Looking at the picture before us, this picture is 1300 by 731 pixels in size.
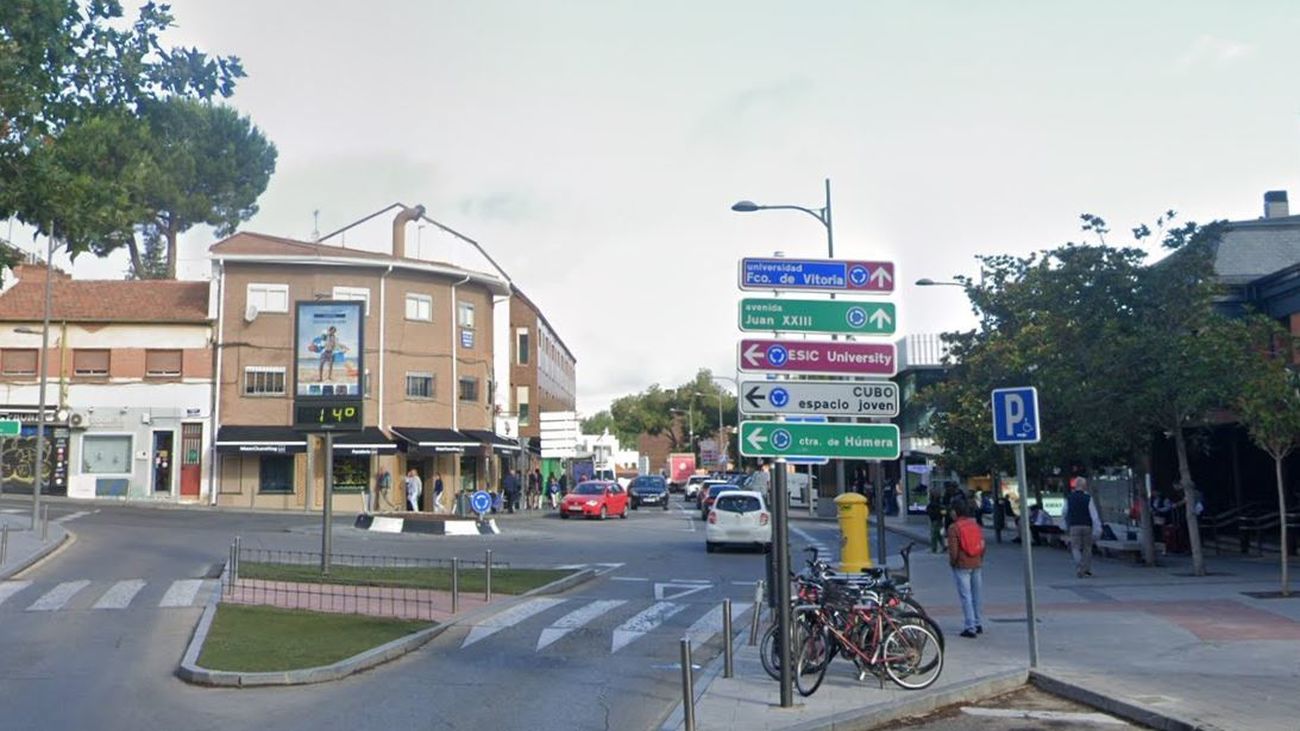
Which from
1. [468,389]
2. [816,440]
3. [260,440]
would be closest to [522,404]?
[468,389]

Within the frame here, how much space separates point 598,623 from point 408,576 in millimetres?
5773

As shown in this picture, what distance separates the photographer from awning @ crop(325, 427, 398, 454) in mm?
43688

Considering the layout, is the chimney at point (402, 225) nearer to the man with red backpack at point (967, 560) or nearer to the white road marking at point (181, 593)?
the white road marking at point (181, 593)

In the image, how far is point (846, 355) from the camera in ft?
33.3

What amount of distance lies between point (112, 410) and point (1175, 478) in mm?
36819

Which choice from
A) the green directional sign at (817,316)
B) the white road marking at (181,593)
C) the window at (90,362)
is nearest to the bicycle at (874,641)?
the green directional sign at (817,316)

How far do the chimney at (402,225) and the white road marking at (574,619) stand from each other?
36.1m

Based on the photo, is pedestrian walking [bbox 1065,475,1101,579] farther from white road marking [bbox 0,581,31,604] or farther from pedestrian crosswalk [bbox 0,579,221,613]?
white road marking [bbox 0,581,31,604]

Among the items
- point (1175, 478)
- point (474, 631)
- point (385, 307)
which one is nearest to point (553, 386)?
point (385, 307)

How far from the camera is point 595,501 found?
42.7 metres

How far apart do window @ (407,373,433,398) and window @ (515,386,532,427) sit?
15255mm

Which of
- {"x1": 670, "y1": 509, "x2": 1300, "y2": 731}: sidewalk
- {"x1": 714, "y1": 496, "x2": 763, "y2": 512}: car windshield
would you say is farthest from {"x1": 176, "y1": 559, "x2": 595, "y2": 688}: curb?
{"x1": 714, "y1": 496, "x2": 763, "y2": 512}: car windshield

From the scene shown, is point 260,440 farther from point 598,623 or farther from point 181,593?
point 598,623

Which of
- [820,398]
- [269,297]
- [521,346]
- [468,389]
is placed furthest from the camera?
[521,346]
